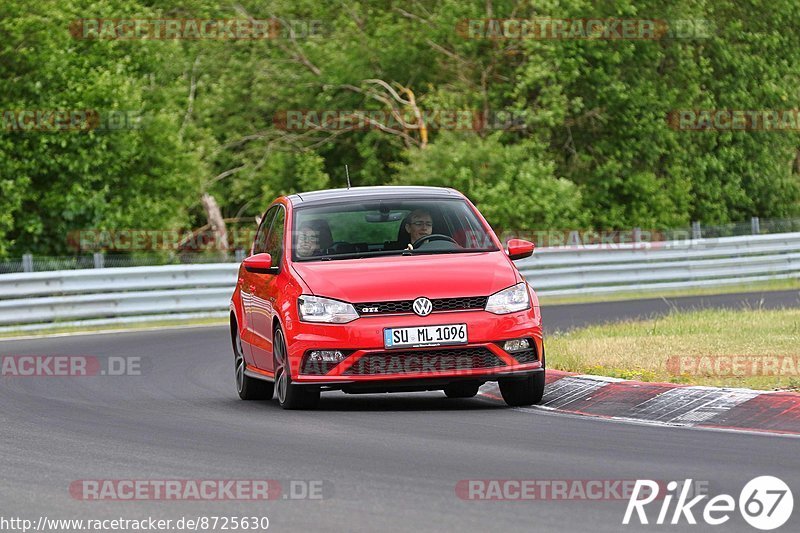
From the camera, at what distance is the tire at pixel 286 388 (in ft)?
39.9

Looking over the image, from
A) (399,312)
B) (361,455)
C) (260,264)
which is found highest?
(260,264)

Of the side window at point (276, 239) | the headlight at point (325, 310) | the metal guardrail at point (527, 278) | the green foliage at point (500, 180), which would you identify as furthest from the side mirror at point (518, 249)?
the green foliage at point (500, 180)

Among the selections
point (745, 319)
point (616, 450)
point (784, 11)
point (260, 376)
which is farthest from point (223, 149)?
point (616, 450)

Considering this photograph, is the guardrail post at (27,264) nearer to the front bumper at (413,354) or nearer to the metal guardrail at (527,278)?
the metal guardrail at (527,278)

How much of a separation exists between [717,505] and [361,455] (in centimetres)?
262

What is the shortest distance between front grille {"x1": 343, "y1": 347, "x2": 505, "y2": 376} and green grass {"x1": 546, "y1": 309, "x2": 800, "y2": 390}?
60.7 inches

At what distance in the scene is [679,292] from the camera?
1212 inches

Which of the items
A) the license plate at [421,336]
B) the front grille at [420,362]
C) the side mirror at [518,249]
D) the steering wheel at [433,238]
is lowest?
the front grille at [420,362]

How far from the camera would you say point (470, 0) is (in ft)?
133

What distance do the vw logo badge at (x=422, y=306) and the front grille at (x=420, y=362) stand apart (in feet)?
0.89

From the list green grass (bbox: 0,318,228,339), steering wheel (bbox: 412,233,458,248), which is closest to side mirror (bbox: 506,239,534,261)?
steering wheel (bbox: 412,233,458,248)

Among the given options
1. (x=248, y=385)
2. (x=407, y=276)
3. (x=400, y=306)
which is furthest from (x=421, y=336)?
(x=248, y=385)

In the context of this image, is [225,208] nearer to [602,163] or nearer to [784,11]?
[602,163]

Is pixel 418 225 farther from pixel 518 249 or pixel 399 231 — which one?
pixel 518 249
